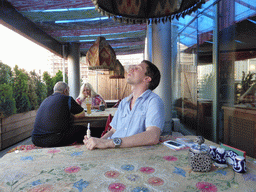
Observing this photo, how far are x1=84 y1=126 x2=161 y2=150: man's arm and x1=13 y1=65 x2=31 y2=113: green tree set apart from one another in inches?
157

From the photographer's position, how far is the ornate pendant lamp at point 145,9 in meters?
1.60

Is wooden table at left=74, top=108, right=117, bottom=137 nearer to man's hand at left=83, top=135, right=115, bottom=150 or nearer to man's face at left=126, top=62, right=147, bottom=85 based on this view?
man's face at left=126, top=62, right=147, bottom=85

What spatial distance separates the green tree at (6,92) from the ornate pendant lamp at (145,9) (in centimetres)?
336

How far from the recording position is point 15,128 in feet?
14.1

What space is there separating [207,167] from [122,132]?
0.94 meters

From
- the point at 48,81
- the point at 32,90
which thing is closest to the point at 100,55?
the point at 32,90

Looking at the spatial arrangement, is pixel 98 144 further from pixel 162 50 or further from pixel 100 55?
pixel 162 50

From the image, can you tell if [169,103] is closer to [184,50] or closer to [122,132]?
[184,50]

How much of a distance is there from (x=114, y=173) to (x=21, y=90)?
4526 millimetres

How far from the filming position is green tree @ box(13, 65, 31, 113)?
14.4 feet

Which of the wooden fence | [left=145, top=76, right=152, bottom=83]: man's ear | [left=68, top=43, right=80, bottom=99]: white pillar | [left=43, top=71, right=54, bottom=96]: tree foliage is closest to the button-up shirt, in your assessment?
[left=145, top=76, right=152, bottom=83]: man's ear

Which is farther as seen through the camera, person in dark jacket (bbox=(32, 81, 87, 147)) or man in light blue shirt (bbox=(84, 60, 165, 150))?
person in dark jacket (bbox=(32, 81, 87, 147))

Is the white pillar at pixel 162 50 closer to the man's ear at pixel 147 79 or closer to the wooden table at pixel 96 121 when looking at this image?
the wooden table at pixel 96 121

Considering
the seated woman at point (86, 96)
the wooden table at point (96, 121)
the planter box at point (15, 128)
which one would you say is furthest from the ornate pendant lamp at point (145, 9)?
the planter box at point (15, 128)
